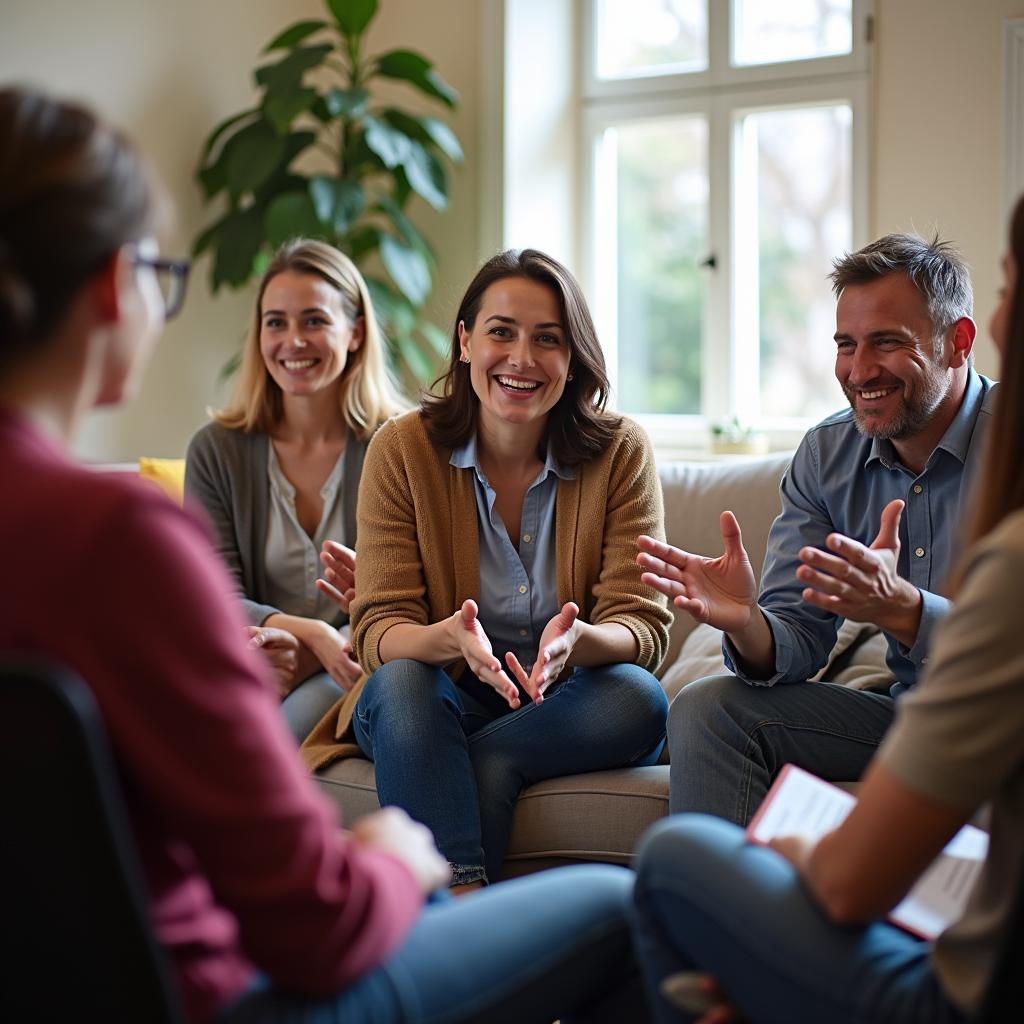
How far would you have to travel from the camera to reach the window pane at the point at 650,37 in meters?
4.16

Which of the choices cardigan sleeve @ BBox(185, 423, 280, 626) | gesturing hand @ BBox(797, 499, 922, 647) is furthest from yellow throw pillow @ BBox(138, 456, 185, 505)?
gesturing hand @ BBox(797, 499, 922, 647)

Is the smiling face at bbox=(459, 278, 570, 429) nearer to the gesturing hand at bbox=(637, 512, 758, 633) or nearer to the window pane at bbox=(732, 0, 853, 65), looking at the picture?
the gesturing hand at bbox=(637, 512, 758, 633)

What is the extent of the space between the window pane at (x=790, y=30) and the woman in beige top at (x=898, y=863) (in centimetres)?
308

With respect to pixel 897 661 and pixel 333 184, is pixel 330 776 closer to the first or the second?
pixel 897 661

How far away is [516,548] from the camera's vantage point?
232cm

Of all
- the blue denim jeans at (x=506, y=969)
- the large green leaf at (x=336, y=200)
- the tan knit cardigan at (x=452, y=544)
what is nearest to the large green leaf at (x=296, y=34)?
the large green leaf at (x=336, y=200)

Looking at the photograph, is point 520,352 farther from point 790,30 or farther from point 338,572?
point 790,30

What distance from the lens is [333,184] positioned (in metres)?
3.73

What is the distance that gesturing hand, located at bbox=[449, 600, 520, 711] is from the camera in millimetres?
1970

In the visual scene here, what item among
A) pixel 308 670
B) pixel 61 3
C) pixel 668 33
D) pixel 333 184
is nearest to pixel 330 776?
pixel 308 670

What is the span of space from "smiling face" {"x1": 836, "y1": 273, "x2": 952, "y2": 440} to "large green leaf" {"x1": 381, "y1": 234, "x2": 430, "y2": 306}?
1.91m

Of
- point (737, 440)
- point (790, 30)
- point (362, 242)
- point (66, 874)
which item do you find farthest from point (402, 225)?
point (66, 874)

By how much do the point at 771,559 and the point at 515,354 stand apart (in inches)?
23.4

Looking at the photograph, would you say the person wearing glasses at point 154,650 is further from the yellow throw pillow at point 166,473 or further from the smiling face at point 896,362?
the yellow throw pillow at point 166,473
